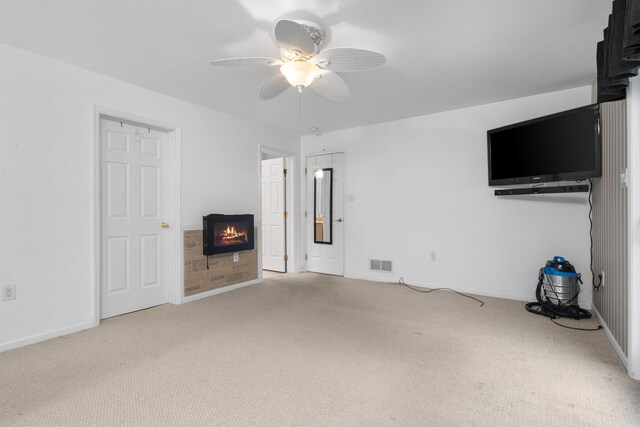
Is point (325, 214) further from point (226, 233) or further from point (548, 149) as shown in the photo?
point (548, 149)

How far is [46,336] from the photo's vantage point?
2.75 metres

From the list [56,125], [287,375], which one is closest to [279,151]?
[56,125]

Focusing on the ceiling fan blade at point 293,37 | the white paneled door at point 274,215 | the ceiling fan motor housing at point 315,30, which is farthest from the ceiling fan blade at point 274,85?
the white paneled door at point 274,215

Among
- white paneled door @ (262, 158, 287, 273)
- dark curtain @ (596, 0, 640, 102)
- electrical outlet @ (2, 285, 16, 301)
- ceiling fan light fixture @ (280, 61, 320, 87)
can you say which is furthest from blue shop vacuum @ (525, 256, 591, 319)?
electrical outlet @ (2, 285, 16, 301)

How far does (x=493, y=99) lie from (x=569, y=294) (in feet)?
7.57

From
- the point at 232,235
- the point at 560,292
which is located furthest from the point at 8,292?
the point at 560,292

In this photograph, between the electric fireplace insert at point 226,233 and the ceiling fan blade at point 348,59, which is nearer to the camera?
the ceiling fan blade at point 348,59

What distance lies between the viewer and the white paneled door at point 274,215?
5699 mm

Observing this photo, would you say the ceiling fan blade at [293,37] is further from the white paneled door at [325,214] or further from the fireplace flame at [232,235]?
the white paneled door at [325,214]

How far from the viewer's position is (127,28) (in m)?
2.31

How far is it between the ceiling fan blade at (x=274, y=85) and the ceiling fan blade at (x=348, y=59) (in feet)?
1.21

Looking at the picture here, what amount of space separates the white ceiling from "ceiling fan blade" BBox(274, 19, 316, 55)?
28cm

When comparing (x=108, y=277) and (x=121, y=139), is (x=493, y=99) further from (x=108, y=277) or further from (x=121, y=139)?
(x=108, y=277)

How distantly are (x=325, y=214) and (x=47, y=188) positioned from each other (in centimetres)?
366
